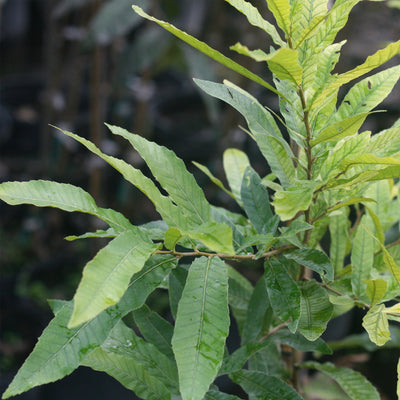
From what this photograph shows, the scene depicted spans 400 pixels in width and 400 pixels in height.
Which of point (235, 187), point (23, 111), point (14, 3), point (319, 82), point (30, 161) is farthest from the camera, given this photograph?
point (14, 3)

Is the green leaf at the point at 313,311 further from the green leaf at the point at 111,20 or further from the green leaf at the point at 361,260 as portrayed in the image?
the green leaf at the point at 111,20

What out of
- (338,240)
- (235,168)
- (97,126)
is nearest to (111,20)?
(97,126)

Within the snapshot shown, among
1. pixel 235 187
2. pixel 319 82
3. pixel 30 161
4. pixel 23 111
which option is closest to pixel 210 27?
pixel 30 161

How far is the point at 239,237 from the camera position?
0.54 meters

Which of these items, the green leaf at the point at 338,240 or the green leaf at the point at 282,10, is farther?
the green leaf at the point at 338,240

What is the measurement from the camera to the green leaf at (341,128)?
1.42ft

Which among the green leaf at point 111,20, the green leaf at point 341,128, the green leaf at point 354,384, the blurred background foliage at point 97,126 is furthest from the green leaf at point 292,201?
the green leaf at point 111,20

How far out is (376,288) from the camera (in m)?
0.46

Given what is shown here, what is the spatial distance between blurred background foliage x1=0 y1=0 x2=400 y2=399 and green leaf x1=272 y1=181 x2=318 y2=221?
0.87m

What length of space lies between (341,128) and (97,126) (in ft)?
4.19

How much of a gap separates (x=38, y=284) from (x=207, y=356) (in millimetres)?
1574

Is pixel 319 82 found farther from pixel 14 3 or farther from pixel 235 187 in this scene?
pixel 14 3

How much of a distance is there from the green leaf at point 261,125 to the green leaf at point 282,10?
0.30ft

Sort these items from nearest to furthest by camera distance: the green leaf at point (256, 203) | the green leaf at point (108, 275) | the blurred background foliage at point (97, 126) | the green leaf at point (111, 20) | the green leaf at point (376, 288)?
the green leaf at point (108, 275)
the green leaf at point (376, 288)
the green leaf at point (256, 203)
the green leaf at point (111, 20)
the blurred background foliage at point (97, 126)
